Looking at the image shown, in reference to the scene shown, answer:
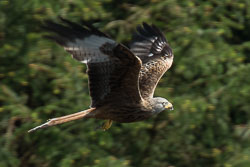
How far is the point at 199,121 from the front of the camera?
24.0 ft

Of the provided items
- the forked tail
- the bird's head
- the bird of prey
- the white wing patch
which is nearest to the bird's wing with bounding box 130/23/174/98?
the bird of prey

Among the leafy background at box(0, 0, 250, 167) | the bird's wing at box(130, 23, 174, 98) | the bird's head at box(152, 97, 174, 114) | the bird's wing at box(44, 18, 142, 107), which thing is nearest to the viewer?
the bird's wing at box(44, 18, 142, 107)

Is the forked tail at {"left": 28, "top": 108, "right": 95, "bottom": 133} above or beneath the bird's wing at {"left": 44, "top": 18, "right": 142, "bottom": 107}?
beneath

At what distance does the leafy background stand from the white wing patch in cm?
108

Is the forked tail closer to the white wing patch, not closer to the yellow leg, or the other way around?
the yellow leg

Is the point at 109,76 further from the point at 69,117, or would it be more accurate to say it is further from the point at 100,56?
the point at 69,117

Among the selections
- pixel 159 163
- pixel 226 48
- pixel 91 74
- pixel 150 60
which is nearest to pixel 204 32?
pixel 226 48

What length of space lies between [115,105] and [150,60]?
1316 millimetres

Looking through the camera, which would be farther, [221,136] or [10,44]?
[221,136]

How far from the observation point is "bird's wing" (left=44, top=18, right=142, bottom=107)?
5582mm

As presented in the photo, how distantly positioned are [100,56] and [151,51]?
6.45ft

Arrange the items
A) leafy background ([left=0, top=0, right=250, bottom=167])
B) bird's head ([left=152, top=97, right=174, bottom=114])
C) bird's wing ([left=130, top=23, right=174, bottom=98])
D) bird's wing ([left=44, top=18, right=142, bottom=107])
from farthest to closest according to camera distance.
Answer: bird's wing ([left=130, top=23, right=174, bottom=98]) < leafy background ([left=0, top=0, right=250, bottom=167]) < bird's head ([left=152, top=97, right=174, bottom=114]) < bird's wing ([left=44, top=18, right=142, bottom=107])

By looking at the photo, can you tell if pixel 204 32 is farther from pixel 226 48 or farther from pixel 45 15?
pixel 45 15

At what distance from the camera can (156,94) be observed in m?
7.19
